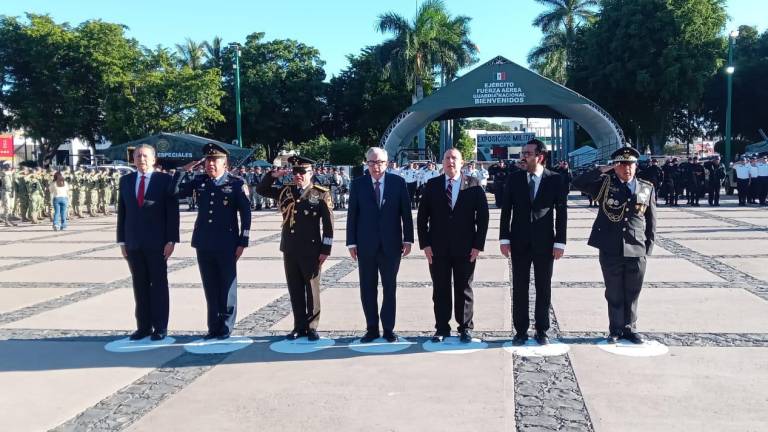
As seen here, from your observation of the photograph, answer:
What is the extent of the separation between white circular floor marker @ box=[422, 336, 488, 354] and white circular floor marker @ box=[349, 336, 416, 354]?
→ 189mm

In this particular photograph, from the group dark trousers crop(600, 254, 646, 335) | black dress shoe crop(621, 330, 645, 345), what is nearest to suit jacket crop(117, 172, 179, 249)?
dark trousers crop(600, 254, 646, 335)

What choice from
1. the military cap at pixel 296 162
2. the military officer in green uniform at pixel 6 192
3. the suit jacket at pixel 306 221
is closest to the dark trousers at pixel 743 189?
the suit jacket at pixel 306 221

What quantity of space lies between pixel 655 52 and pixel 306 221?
3528 cm

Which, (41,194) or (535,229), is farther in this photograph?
(41,194)

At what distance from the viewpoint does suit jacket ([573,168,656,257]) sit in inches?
224

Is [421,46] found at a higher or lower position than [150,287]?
higher

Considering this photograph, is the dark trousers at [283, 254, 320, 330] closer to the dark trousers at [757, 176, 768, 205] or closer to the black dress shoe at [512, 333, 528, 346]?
the black dress shoe at [512, 333, 528, 346]

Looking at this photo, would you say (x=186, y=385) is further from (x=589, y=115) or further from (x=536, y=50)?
(x=536, y=50)

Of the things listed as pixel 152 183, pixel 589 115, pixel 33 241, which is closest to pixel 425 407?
pixel 152 183

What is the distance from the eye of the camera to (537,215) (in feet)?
18.6

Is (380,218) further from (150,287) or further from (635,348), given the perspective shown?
(635,348)

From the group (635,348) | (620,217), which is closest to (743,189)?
(620,217)

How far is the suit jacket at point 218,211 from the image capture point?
234 inches

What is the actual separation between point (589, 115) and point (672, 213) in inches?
452
